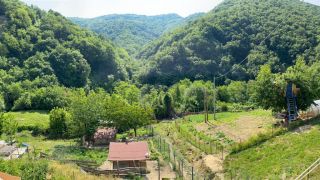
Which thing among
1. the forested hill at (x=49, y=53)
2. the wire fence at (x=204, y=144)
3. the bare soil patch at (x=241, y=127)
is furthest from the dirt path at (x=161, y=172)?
the forested hill at (x=49, y=53)

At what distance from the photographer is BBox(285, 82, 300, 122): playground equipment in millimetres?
36031

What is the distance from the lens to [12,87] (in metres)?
82.3

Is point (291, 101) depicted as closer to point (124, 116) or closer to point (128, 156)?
point (128, 156)

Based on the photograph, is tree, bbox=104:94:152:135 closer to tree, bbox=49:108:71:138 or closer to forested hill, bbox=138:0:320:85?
tree, bbox=49:108:71:138

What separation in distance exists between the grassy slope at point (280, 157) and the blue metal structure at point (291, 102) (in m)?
4.81

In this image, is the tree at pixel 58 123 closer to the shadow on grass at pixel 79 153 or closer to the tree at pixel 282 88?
the shadow on grass at pixel 79 153

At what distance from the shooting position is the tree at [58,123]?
182ft

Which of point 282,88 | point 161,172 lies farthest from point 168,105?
point 161,172

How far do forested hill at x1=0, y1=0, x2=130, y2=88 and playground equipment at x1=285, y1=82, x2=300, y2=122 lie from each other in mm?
62627

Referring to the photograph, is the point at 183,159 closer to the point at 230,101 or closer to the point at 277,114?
the point at 277,114

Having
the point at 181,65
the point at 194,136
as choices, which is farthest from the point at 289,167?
the point at 181,65

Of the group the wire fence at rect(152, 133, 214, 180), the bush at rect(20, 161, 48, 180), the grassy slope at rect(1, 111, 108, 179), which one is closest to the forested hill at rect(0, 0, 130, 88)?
the grassy slope at rect(1, 111, 108, 179)

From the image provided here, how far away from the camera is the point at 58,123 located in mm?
55812

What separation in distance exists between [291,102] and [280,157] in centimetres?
976
